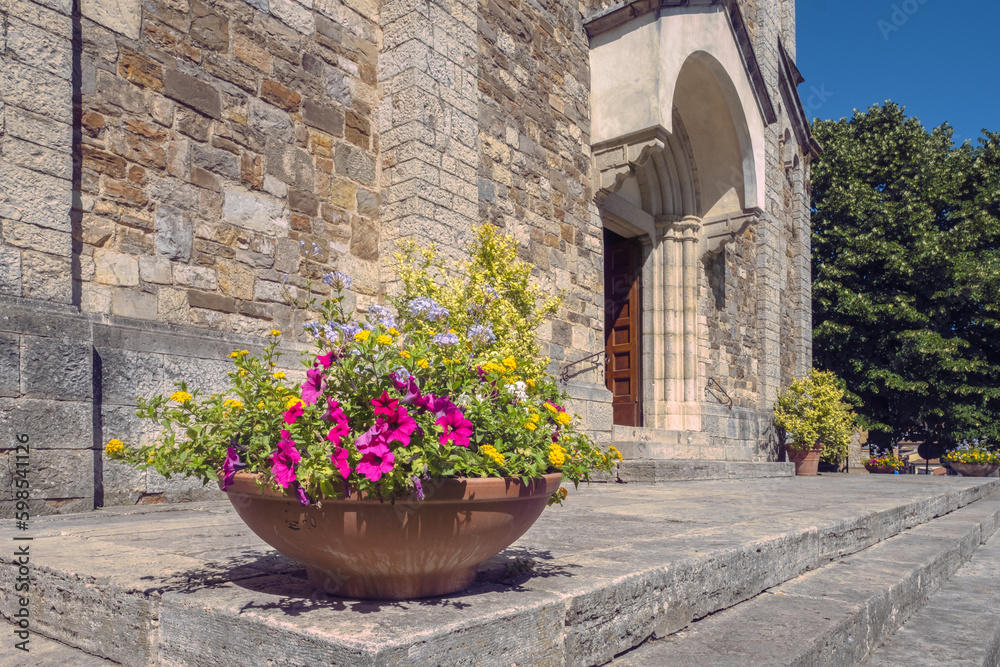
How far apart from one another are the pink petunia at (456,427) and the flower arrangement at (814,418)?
11555 mm

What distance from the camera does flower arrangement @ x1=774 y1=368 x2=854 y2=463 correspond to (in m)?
11.9

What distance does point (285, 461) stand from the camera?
1.47 m

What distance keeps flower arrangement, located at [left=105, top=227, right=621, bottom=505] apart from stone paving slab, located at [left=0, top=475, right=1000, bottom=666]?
25 cm

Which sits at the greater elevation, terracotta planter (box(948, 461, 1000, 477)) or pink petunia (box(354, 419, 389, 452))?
pink petunia (box(354, 419, 389, 452))

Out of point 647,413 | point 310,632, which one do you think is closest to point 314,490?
point 310,632

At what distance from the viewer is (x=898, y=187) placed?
63.8ft

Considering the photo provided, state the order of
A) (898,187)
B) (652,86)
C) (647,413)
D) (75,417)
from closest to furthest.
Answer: (75,417) → (652,86) → (647,413) → (898,187)

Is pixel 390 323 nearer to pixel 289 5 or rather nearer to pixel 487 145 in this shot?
pixel 289 5

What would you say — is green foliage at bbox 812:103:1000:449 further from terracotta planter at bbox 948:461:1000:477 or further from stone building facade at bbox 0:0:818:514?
stone building facade at bbox 0:0:818:514

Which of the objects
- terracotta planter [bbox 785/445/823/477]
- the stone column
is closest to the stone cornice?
the stone column

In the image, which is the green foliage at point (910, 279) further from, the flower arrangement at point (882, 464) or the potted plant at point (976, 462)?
the potted plant at point (976, 462)

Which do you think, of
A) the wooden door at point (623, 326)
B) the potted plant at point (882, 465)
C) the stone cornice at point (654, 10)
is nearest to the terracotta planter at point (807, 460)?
the wooden door at point (623, 326)

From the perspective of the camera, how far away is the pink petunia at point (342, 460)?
55.2 inches

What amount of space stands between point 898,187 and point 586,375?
51.1 ft
